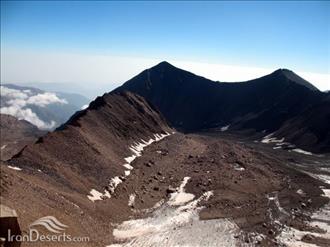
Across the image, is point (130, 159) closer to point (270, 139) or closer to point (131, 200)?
point (131, 200)

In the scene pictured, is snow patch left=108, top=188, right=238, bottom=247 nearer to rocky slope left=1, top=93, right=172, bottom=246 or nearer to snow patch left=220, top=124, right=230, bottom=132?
rocky slope left=1, top=93, right=172, bottom=246

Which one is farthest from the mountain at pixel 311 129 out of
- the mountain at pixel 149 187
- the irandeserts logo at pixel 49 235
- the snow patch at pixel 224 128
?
the irandeserts logo at pixel 49 235

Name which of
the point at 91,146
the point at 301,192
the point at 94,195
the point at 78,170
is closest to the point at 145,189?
the point at 94,195

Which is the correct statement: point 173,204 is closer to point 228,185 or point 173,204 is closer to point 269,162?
point 228,185

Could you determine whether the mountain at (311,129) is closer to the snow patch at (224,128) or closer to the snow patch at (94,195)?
the snow patch at (224,128)

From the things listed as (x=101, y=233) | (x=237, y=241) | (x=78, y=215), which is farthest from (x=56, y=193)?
(x=237, y=241)

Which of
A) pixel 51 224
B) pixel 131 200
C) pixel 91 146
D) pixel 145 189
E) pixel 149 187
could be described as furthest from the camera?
pixel 91 146

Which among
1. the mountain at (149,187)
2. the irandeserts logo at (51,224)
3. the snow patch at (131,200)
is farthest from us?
the snow patch at (131,200)

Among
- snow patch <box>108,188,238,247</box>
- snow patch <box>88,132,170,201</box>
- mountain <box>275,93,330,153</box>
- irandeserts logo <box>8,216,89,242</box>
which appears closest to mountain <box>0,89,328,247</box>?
snow patch <box>108,188,238,247</box>
